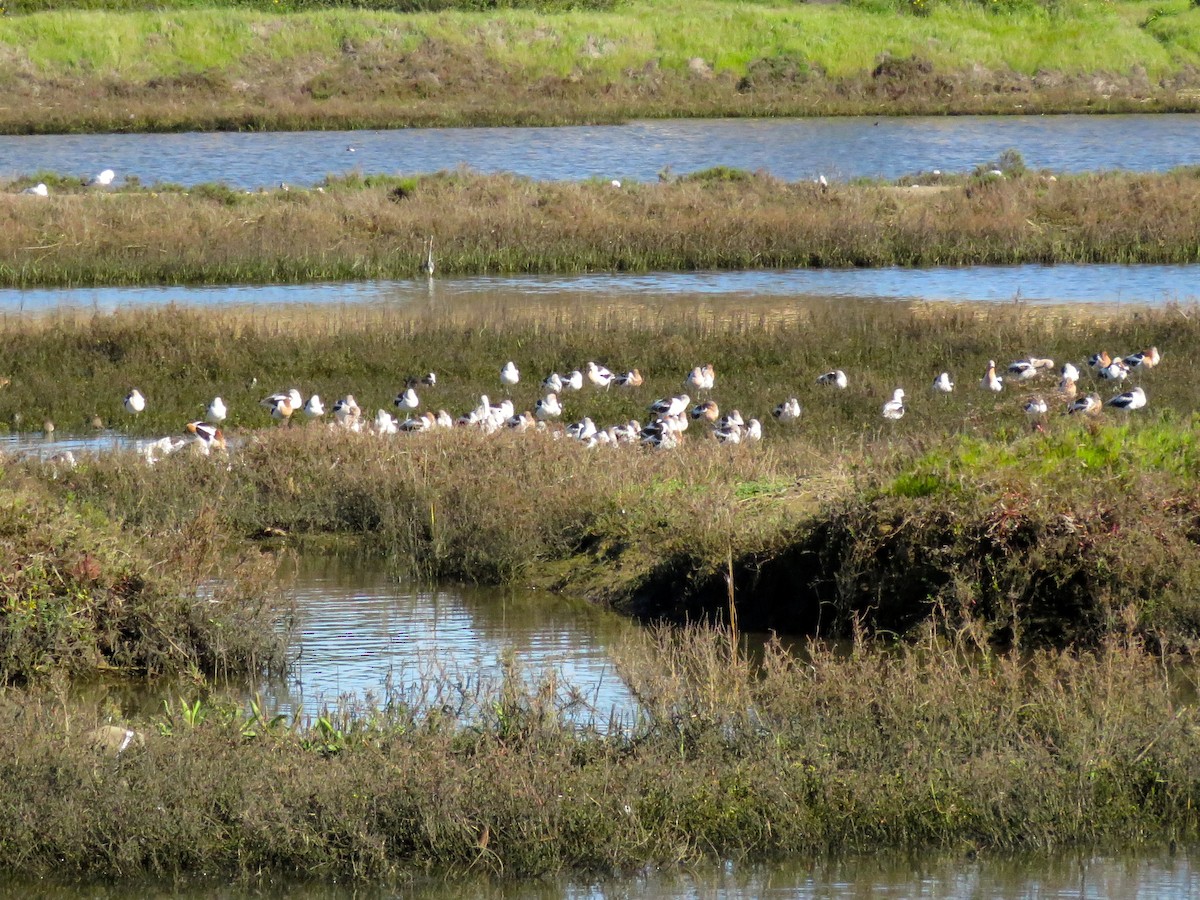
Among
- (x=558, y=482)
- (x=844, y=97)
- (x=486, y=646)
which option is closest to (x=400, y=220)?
(x=558, y=482)

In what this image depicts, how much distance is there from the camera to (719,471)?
12789 millimetres

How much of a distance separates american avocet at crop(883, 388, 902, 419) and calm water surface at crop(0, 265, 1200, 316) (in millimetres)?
8285

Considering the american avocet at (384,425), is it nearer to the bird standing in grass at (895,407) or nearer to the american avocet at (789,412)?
the american avocet at (789,412)

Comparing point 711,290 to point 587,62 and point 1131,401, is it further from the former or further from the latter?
point 587,62

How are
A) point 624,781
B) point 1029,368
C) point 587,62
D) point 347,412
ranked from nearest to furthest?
point 624,781 → point 347,412 → point 1029,368 → point 587,62

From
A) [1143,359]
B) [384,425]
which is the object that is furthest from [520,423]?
[1143,359]

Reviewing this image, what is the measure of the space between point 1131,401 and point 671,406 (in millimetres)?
4600

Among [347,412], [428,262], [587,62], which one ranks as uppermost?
[587,62]

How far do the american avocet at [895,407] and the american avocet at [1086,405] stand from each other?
65.1 inches

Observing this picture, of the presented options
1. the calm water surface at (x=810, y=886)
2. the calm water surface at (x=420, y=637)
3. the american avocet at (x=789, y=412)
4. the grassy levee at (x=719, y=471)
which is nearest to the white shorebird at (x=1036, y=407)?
the grassy levee at (x=719, y=471)

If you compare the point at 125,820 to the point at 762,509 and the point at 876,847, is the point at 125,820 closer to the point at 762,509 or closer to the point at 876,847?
the point at 876,847

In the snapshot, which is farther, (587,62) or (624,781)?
(587,62)

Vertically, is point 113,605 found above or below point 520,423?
above

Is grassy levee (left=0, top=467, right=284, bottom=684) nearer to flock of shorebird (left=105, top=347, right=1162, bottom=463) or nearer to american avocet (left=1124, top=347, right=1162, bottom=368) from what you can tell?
flock of shorebird (left=105, top=347, right=1162, bottom=463)
